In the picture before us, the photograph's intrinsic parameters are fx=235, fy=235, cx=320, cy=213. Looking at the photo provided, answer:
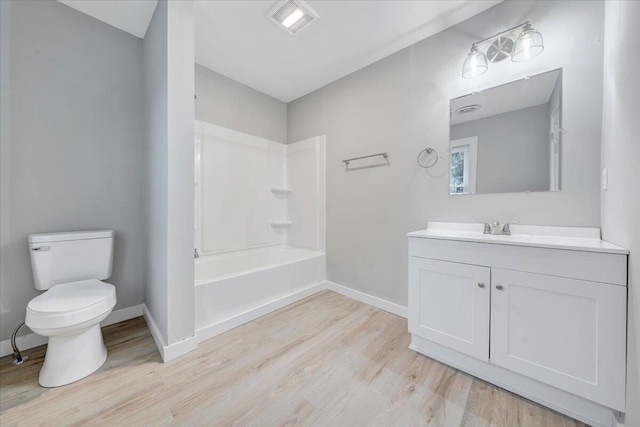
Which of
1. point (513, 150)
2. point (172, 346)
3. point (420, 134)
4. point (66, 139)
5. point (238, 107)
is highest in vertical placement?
point (238, 107)

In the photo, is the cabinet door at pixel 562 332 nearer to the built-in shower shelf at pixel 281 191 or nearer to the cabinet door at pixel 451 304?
the cabinet door at pixel 451 304

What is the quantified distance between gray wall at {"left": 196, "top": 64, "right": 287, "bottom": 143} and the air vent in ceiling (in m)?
2.19

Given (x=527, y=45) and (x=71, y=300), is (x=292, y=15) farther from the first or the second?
(x=71, y=300)

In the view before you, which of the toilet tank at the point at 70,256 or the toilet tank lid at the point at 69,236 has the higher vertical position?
the toilet tank lid at the point at 69,236

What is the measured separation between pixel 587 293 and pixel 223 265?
9.17 feet

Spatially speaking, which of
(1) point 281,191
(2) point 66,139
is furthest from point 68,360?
(1) point 281,191

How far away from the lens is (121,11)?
1.82 m

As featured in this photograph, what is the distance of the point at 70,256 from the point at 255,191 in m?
1.72

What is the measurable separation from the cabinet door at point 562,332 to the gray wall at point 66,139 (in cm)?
279

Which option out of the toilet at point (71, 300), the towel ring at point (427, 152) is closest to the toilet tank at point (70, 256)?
the toilet at point (71, 300)

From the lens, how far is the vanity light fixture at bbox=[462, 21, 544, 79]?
59.5 inches

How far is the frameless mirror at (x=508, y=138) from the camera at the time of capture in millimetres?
1508

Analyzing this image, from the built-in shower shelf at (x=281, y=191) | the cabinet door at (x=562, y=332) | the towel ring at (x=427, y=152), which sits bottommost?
the cabinet door at (x=562, y=332)

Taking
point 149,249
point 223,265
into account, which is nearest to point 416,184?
point 223,265
